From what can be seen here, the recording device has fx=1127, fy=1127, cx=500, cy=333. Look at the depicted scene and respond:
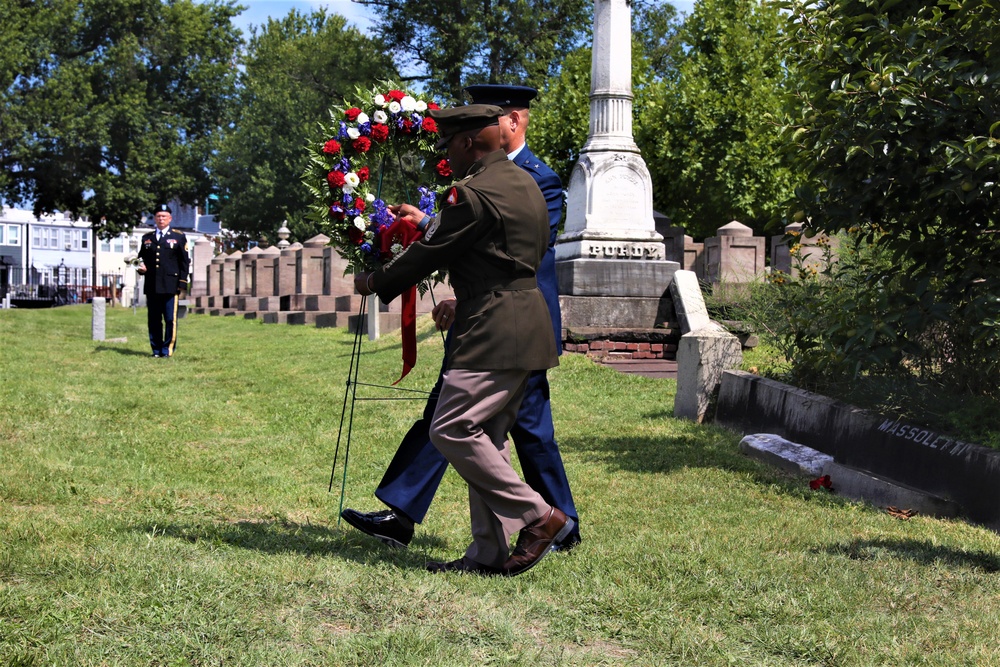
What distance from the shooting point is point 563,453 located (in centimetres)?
852

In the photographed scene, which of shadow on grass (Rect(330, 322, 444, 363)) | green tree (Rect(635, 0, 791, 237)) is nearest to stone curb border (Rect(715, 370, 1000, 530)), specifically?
shadow on grass (Rect(330, 322, 444, 363))

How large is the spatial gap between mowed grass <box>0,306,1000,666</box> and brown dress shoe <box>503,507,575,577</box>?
0.10 metres

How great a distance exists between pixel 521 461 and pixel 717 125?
2888cm

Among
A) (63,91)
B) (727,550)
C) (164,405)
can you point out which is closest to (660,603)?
(727,550)

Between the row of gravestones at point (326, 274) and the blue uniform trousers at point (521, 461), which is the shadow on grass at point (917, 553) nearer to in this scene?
the blue uniform trousers at point (521, 461)

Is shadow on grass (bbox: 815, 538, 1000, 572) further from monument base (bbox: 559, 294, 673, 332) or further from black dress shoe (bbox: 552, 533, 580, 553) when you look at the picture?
monument base (bbox: 559, 294, 673, 332)

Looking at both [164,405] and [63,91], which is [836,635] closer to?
[164,405]

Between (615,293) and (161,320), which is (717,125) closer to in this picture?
(615,293)

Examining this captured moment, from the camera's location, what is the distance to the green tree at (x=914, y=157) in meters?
6.41

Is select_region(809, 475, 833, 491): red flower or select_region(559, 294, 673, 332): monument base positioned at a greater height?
select_region(559, 294, 673, 332): monument base

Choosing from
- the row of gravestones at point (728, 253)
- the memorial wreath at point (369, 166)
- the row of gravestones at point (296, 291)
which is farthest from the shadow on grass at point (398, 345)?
the memorial wreath at point (369, 166)

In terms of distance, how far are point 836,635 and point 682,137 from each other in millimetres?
29990

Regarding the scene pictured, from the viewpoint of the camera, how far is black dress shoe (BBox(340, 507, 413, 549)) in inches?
214

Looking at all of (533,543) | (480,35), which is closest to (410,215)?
(533,543)
